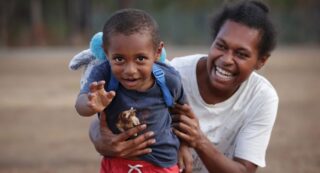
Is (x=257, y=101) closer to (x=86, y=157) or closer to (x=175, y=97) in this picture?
(x=175, y=97)

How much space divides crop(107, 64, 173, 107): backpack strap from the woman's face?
0.49 metres

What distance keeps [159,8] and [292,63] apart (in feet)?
48.2

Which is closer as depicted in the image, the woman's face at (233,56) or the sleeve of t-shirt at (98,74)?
the sleeve of t-shirt at (98,74)

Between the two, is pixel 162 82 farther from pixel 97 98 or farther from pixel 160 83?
pixel 97 98

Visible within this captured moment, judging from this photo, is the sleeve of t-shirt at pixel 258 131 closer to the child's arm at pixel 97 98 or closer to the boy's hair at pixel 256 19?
the boy's hair at pixel 256 19

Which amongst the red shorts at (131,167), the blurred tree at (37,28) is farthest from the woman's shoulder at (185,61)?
the blurred tree at (37,28)

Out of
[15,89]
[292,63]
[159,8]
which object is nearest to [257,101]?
[15,89]

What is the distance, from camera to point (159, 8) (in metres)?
35.1

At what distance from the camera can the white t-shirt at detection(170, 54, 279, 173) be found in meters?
3.49

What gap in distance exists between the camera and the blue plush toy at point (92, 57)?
298cm

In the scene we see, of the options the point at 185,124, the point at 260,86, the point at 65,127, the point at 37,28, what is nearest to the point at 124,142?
the point at 185,124

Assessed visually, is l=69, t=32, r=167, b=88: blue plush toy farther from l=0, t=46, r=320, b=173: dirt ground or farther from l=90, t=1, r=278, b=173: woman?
l=0, t=46, r=320, b=173: dirt ground

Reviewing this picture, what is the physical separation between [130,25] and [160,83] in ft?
1.05

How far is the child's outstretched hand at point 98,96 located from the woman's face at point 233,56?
89 centimetres
